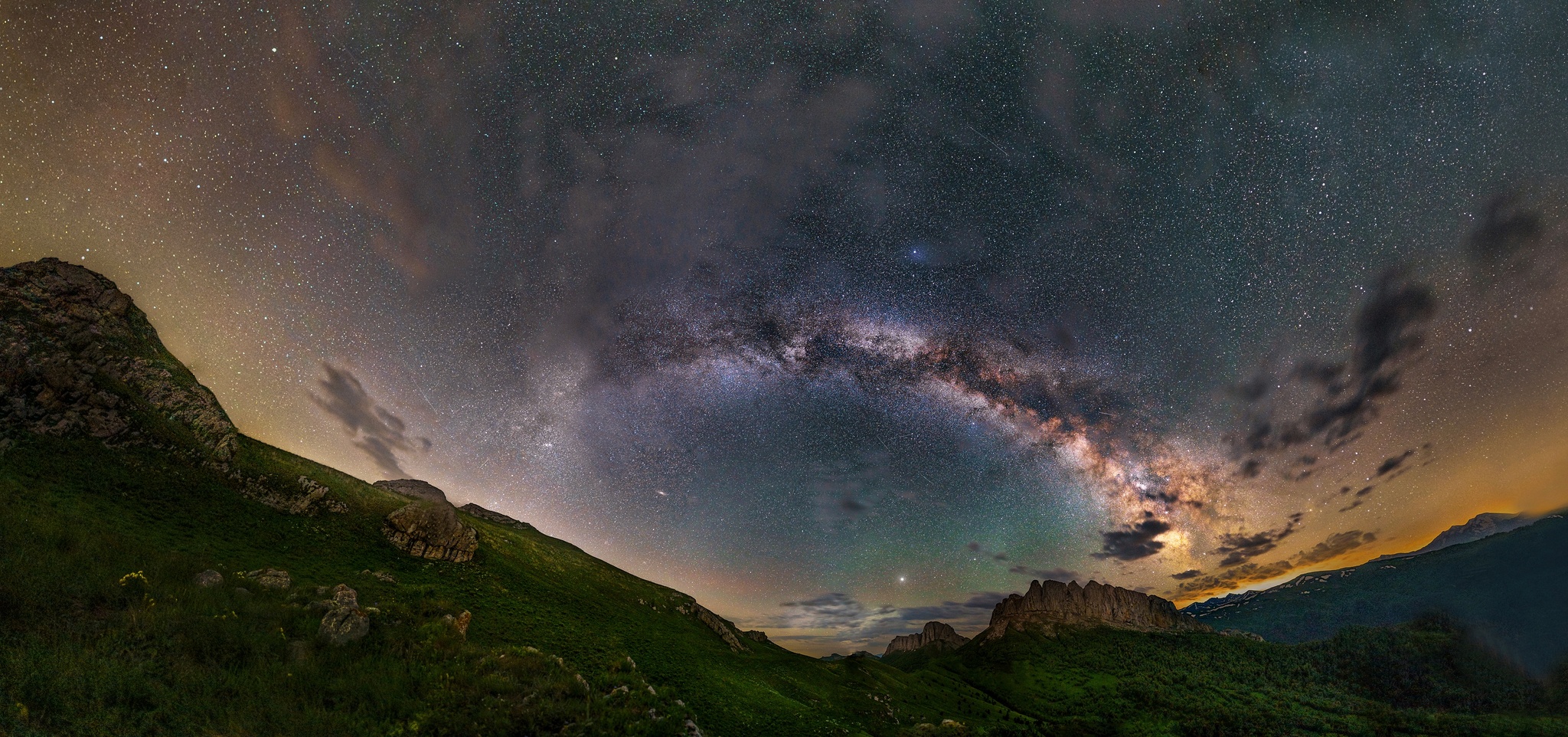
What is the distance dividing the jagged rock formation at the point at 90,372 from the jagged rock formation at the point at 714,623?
6040 cm

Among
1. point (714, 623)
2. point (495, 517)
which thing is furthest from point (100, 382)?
point (495, 517)

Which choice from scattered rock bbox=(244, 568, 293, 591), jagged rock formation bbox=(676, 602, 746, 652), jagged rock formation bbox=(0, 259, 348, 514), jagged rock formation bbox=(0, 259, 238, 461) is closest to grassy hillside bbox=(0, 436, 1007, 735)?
scattered rock bbox=(244, 568, 293, 591)

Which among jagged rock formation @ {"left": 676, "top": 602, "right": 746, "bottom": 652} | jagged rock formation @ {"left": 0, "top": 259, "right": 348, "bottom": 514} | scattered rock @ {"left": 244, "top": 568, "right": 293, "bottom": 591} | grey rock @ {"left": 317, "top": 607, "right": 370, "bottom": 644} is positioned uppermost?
jagged rock formation @ {"left": 0, "top": 259, "right": 348, "bottom": 514}

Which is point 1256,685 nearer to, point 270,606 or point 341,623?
point 341,623

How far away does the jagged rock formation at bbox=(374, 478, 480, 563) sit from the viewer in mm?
45219

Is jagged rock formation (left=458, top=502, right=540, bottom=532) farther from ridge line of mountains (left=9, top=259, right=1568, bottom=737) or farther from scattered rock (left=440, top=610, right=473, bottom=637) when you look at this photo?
scattered rock (left=440, top=610, right=473, bottom=637)

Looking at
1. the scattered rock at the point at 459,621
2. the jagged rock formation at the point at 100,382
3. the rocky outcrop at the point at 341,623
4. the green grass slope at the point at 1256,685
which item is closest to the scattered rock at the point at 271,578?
the rocky outcrop at the point at 341,623

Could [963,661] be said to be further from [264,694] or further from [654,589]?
[264,694]

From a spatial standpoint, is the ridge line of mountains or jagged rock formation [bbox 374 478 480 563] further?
jagged rock formation [bbox 374 478 480 563]

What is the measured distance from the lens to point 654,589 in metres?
88.6

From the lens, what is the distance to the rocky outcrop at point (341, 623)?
757 inches

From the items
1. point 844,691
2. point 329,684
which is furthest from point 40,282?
point 844,691

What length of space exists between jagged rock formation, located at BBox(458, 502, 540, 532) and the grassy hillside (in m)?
91.3

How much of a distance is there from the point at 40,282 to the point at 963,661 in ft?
768
